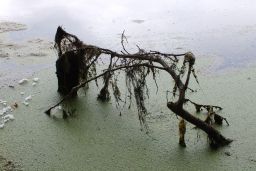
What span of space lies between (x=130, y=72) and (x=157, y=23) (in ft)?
12.0

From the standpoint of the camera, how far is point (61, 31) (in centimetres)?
417

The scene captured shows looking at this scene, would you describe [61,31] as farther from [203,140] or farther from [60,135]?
[203,140]

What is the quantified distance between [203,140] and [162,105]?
732mm

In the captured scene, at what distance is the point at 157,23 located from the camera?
22.9ft

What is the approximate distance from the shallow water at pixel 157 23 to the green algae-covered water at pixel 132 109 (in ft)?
0.05

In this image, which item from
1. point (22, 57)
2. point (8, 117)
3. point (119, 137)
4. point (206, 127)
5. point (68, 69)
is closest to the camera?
point (206, 127)

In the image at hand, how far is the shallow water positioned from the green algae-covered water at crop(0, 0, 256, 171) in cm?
2

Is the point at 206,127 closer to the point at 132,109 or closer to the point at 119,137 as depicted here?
the point at 119,137

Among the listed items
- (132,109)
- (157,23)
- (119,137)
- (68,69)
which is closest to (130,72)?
(119,137)

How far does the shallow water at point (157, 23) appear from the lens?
579cm

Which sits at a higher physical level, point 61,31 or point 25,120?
point 61,31

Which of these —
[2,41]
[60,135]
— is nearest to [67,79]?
[60,135]

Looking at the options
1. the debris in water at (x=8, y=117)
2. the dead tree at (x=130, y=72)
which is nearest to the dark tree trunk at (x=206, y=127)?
the dead tree at (x=130, y=72)

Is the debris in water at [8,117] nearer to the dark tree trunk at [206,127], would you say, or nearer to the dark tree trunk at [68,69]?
the dark tree trunk at [68,69]
